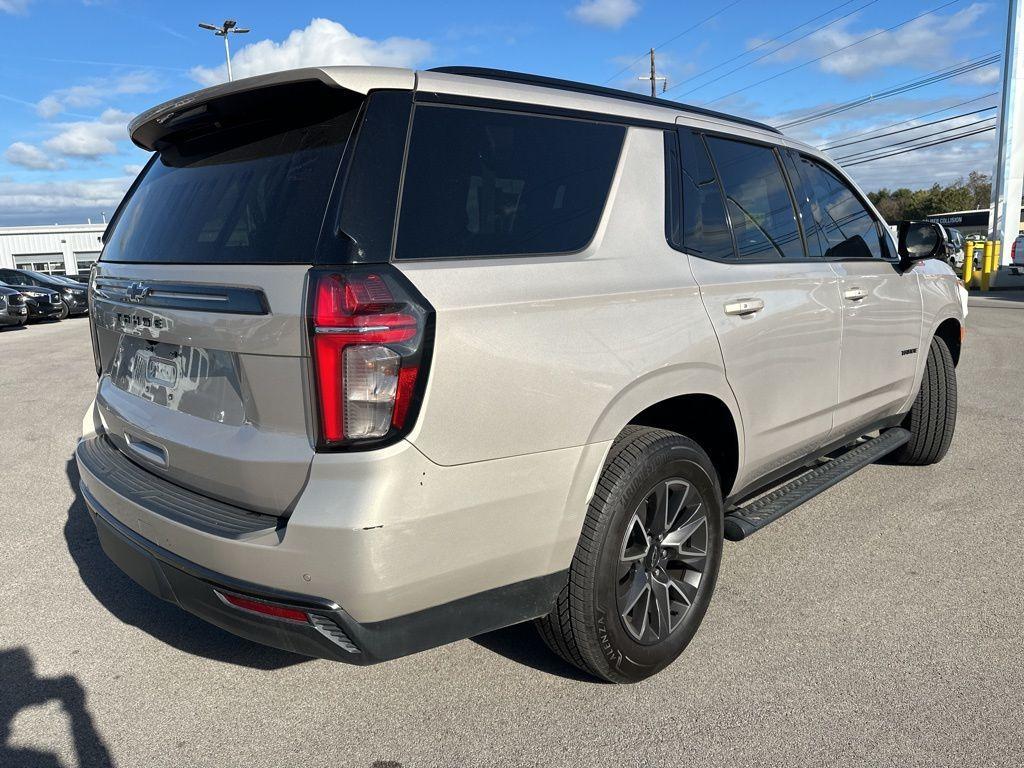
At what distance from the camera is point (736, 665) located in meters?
2.86

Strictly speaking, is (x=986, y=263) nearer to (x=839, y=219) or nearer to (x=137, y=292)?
(x=839, y=219)

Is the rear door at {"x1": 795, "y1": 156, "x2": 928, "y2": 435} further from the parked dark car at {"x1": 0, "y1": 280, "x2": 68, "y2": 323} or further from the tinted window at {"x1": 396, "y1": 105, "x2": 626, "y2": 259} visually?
the parked dark car at {"x1": 0, "y1": 280, "x2": 68, "y2": 323}

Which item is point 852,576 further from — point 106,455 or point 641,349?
point 106,455

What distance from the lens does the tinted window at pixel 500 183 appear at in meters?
2.16

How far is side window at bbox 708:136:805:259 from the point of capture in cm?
322

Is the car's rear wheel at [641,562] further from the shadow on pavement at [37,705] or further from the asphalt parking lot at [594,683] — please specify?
the shadow on pavement at [37,705]

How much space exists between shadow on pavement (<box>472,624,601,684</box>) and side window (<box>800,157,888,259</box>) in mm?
2260

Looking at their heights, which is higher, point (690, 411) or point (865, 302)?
point (865, 302)

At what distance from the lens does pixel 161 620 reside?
326 centimetres

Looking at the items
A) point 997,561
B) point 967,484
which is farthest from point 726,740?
point 967,484

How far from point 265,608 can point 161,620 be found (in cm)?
139

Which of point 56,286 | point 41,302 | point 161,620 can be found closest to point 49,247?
point 56,286

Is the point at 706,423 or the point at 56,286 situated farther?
the point at 56,286

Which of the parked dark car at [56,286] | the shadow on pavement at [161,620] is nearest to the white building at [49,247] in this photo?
the parked dark car at [56,286]
